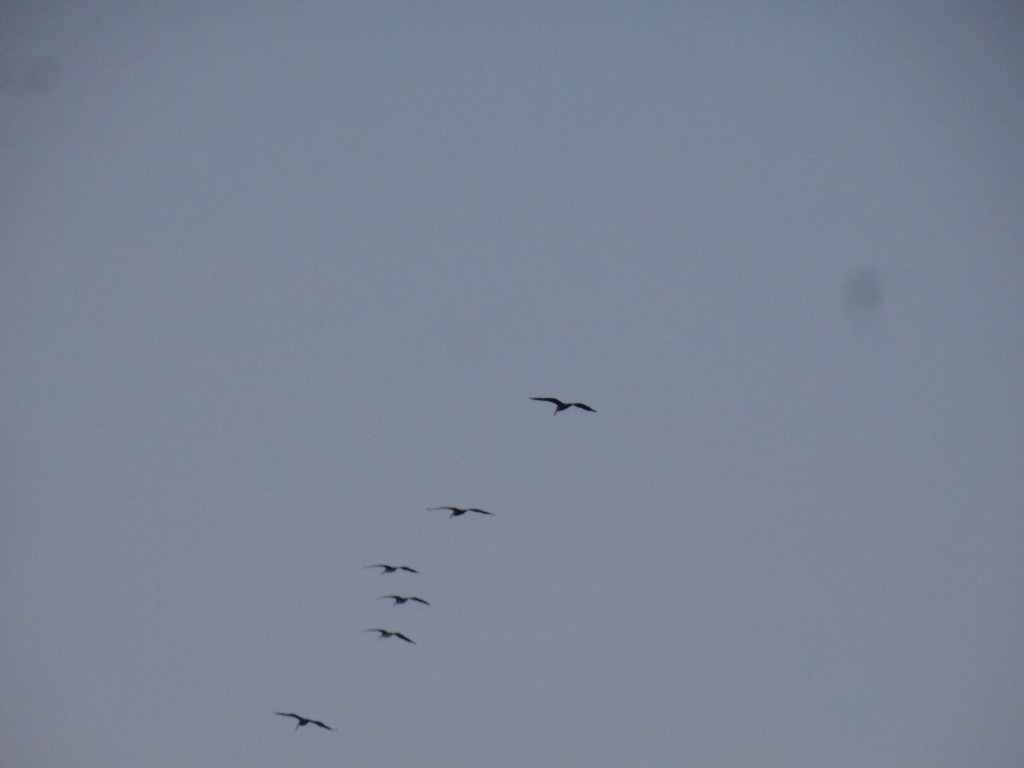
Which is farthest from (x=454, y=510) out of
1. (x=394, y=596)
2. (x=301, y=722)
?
(x=301, y=722)

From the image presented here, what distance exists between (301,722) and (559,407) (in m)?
38.4

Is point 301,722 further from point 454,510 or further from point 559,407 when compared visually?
point 559,407

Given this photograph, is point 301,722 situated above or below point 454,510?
below

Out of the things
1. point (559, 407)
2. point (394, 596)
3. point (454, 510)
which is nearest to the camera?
point (559, 407)

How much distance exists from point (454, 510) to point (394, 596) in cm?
1192

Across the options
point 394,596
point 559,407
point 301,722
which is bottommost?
point 301,722

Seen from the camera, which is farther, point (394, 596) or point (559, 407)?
point (394, 596)

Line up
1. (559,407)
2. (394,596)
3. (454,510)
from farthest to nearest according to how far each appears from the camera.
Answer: (394,596) < (454,510) < (559,407)

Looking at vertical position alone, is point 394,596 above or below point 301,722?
above

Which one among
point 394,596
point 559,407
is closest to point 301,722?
point 394,596

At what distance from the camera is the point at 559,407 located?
279ft

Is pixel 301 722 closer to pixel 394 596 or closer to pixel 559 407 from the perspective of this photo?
pixel 394 596

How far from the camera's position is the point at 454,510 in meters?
96.6

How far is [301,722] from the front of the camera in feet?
350
